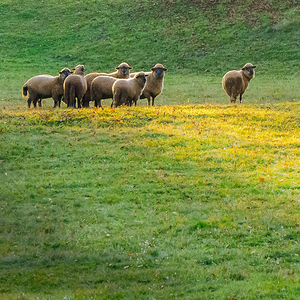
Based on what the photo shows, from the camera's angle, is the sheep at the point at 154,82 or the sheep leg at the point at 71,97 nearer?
the sheep leg at the point at 71,97

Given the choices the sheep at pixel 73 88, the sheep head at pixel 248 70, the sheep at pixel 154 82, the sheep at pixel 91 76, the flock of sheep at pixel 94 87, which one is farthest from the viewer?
the sheep head at pixel 248 70

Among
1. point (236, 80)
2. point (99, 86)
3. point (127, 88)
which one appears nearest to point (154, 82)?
point (127, 88)

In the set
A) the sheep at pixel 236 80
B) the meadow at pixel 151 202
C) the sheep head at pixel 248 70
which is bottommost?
the meadow at pixel 151 202

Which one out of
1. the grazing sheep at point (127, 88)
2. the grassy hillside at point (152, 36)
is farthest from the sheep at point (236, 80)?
the grassy hillside at point (152, 36)

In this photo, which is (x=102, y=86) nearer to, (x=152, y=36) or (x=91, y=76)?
(x=91, y=76)

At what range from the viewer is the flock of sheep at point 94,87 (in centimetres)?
2108

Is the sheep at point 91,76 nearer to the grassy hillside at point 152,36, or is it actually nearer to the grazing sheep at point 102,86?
the grazing sheep at point 102,86

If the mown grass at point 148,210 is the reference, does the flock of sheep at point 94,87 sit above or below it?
above

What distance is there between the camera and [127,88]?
2088 cm

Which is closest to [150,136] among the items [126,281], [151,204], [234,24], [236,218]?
[151,204]

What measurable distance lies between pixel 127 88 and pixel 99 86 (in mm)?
1784

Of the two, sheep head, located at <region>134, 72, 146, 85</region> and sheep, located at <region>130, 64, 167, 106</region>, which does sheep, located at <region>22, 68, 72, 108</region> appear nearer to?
sheep head, located at <region>134, 72, 146, 85</region>

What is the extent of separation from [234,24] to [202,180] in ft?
130

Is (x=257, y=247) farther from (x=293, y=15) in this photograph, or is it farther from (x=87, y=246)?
(x=293, y=15)
